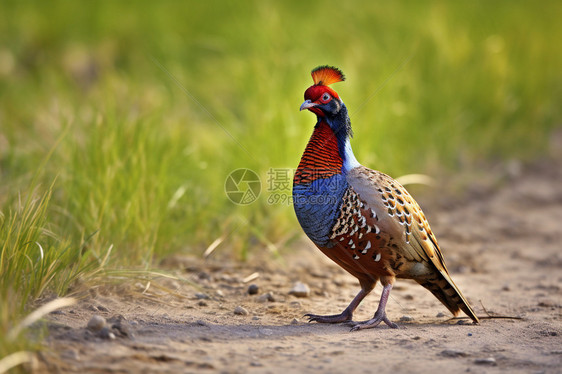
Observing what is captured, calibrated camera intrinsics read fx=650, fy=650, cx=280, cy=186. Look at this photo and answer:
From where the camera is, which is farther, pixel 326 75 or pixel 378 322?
pixel 326 75

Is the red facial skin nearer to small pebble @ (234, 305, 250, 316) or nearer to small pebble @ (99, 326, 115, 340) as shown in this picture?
small pebble @ (234, 305, 250, 316)

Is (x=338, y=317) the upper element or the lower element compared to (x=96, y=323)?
upper

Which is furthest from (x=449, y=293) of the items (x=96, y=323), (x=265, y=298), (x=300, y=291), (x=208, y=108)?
(x=208, y=108)

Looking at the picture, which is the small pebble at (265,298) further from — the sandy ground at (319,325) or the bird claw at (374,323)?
the bird claw at (374,323)

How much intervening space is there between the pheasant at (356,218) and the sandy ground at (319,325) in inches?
10.5

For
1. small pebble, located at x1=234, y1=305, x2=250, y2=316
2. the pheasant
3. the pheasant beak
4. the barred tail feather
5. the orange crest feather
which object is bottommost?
small pebble, located at x1=234, y1=305, x2=250, y2=316

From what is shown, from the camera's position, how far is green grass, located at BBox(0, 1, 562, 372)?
423 centimetres

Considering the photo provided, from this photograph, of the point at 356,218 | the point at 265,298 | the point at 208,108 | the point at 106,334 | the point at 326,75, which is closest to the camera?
the point at 106,334

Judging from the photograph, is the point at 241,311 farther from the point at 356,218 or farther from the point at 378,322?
the point at 356,218

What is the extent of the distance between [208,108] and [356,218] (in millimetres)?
4397

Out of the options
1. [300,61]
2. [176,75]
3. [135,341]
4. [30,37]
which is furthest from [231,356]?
[30,37]

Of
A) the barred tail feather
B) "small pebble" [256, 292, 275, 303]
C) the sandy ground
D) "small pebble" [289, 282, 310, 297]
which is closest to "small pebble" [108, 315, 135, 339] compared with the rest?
the sandy ground

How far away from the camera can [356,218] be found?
141 inches

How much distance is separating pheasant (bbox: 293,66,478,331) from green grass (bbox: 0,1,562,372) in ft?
3.59
